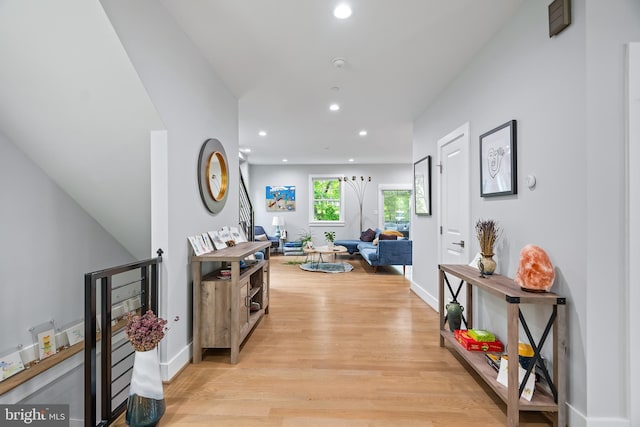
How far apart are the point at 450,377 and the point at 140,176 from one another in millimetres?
2880

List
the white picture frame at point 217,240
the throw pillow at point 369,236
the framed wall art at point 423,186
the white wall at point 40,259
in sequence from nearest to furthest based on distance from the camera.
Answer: the white wall at point 40,259, the white picture frame at point 217,240, the framed wall art at point 423,186, the throw pillow at point 369,236

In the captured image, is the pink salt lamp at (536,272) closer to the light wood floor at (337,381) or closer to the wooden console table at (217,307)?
the light wood floor at (337,381)

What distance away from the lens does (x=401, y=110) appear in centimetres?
411

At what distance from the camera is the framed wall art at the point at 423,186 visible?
3873mm

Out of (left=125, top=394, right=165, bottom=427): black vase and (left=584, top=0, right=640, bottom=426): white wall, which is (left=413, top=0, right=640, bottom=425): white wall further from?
(left=125, top=394, right=165, bottom=427): black vase

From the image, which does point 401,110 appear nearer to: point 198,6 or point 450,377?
point 198,6

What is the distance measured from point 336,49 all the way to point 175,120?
Result: 1454 millimetres

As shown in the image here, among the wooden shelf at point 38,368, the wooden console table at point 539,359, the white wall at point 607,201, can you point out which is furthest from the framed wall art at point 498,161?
the wooden shelf at point 38,368

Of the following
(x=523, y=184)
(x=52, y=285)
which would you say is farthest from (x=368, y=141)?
(x=52, y=285)

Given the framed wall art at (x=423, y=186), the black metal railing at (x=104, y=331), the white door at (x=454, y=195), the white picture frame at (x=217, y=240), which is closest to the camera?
the black metal railing at (x=104, y=331)

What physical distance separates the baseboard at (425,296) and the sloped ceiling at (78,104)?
3.31m

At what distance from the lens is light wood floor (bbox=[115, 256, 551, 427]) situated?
1.72m

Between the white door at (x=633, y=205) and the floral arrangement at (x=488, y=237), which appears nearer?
the white door at (x=633, y=205)

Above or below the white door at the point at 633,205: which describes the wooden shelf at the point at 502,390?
below
